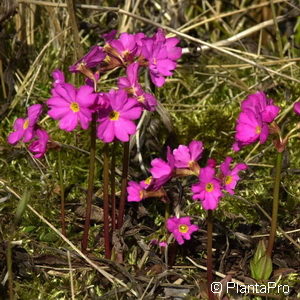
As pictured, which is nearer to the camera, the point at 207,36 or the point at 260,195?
the point at 260,195

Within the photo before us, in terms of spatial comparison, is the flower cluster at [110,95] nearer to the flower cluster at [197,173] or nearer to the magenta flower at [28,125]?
the magenta flower at [28,125]

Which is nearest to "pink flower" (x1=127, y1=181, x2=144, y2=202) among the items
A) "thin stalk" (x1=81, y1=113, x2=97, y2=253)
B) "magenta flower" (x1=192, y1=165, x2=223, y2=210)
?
"thin stalk" (x1=81, y1=113, x2=97, y2=253)

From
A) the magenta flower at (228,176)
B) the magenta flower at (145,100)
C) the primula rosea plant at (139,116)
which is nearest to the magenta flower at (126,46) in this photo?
the primula rosea plant at (139,116)

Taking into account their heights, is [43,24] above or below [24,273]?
above

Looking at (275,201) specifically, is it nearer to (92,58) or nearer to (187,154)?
(187,154)

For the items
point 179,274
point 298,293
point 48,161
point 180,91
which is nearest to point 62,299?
point 179,274

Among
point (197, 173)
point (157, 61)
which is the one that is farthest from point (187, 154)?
point (157, 61)

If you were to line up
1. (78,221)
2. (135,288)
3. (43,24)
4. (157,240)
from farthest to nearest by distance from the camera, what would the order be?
(43,24) < (78,221) < (157,240) < (135,288)

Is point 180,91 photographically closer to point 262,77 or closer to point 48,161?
point 262,77

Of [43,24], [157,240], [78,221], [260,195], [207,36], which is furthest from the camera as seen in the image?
[207,36]
